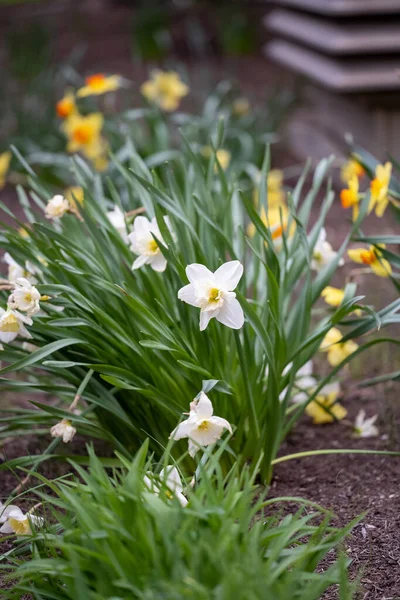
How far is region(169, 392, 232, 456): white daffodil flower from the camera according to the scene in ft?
5.18

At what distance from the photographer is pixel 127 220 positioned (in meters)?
2.00

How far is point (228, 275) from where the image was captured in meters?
1.61

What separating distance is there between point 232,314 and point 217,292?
52mm

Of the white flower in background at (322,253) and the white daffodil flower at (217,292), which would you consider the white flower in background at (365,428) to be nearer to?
the white flower in background at (322,253)

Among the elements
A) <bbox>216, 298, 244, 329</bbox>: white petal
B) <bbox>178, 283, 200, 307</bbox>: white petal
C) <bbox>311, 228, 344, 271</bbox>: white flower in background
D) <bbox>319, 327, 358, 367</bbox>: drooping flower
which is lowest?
<bbox>319, 327, 358, 367</bbox>: drooping flower

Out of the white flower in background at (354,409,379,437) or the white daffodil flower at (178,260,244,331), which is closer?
the white daffodil flower at (178,260,244,331)

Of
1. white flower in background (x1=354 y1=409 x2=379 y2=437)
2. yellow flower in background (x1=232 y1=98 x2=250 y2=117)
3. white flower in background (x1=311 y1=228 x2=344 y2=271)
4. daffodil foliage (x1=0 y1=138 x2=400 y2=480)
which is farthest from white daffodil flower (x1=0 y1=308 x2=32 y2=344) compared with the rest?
yellow flower in background (x1=232 y1=98 x2=250 y2=117)

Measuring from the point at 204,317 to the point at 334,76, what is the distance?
9.09 feet

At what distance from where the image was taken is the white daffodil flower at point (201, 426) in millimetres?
1578

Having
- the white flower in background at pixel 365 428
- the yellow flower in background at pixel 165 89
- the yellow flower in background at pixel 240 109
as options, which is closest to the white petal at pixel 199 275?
the white flower in background at pixel 365 428

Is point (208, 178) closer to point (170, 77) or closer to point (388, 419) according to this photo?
point (388, 419)

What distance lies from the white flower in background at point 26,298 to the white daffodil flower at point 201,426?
0.38 metres

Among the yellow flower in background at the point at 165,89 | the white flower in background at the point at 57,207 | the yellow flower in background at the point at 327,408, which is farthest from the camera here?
the yellow flower in background at the point at 165,89

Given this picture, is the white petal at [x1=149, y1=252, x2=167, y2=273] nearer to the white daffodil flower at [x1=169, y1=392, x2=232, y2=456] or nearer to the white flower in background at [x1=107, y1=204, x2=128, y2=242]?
the white flower in background at [x1=107, y1=204, x2=128, y2=242]
